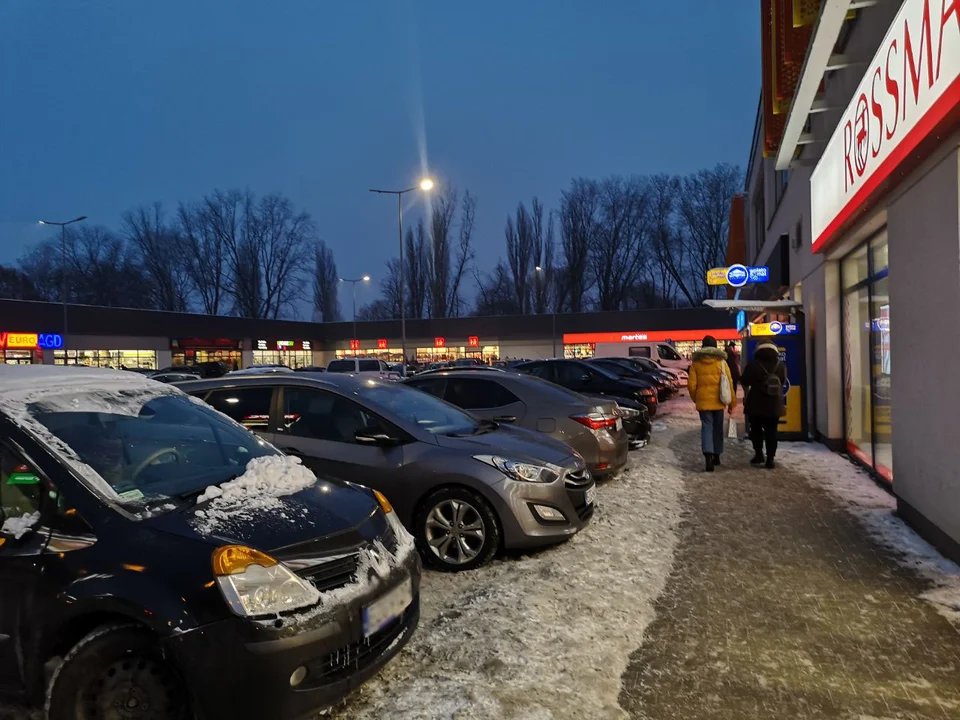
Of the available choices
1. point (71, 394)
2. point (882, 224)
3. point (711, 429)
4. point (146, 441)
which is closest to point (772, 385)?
point (711, 429)

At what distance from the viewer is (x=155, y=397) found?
416cm

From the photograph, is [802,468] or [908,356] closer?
[908,356]

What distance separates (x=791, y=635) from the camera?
4113 millimetres

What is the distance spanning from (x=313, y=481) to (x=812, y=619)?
3.31 metres

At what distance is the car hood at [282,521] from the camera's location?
2.98 meters

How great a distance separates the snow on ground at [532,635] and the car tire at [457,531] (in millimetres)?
121

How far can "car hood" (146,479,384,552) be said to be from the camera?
2.98 m

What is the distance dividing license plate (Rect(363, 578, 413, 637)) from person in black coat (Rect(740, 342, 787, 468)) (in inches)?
291

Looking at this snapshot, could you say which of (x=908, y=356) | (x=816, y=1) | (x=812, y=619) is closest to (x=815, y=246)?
(x=816, y=1)

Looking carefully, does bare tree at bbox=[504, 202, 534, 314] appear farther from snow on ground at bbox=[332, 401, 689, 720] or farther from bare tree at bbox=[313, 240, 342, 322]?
snow on ground at bbox=[332, 401, 689, 720]

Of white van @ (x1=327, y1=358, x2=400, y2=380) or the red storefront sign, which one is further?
the red storefront sign

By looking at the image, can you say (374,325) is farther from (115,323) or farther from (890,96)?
(890,96)

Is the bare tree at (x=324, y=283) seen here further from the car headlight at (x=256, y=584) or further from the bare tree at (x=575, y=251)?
the car headlight at (x=256, y=584)

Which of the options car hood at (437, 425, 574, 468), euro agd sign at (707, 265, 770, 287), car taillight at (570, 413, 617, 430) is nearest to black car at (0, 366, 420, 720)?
car hood at (437, 425, 574, 468)
